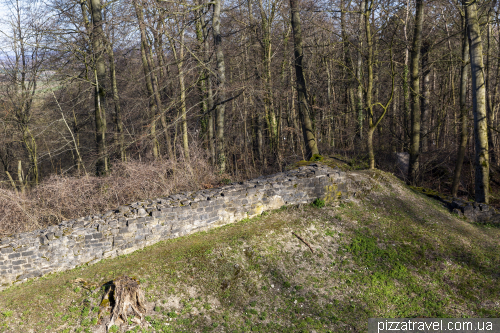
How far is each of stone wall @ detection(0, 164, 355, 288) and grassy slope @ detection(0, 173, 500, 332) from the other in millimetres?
250

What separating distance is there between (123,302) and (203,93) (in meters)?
9.72

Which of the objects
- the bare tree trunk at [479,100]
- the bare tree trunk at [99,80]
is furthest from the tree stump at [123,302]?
the bare tree trunk at [479,100]

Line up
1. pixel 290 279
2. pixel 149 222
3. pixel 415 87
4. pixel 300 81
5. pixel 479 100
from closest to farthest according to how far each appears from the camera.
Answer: pixel 290 279 < pixel 149 222 < pixel 479 100 < pixel 415 87 < pixel 300 81

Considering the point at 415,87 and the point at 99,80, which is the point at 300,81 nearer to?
the point at 415,87

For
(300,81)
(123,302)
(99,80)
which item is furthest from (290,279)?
(99,80)

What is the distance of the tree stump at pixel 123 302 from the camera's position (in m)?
4.83

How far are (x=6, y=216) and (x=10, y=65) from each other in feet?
31.6

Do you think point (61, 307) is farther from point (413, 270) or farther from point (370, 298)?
point (413, 270)

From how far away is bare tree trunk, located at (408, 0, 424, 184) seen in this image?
11325 millimetres

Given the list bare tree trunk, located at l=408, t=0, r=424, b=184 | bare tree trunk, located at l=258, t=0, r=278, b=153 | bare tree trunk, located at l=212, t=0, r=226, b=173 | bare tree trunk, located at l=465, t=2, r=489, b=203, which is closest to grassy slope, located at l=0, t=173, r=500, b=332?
bare tree trunk, located at l=465, t=2, r=489, b=203

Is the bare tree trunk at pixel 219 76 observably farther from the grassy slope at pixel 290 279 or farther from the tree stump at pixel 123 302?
the tree stump at pixel 123 302

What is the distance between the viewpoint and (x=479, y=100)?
33.1ft

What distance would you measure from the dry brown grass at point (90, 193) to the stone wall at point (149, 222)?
233 cm

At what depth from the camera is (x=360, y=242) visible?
739 cm
